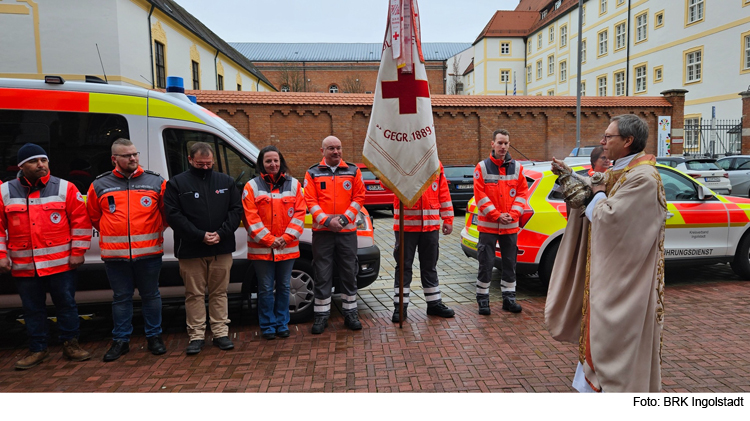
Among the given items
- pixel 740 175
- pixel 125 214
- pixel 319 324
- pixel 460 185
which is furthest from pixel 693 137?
pixel 125 214

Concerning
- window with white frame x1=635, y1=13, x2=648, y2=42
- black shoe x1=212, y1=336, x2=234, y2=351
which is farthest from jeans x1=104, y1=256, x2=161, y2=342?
window with white frame x1=635, y1=13, x2=648, y2=42

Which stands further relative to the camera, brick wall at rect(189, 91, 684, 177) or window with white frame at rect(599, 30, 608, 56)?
window with white frame at rect(599, 30, 608, 56)

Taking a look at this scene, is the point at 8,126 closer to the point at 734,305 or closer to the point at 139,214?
the point at 139,214

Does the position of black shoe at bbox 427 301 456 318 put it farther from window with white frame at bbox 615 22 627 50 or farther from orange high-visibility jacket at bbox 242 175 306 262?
window with white frame at bbox 615 22 627 50

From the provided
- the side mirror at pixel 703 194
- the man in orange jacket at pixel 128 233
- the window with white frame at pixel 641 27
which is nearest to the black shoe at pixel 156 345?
the man in orange jacket at pixel 128 233

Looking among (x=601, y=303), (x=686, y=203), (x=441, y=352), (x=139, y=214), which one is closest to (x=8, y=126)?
(x=139, y=214)

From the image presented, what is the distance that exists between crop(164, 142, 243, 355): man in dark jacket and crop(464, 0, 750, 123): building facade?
99.5 ft

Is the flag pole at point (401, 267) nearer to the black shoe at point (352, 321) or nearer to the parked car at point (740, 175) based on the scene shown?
the black shoe at point (352, 321)

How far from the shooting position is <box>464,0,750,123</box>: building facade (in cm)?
2805

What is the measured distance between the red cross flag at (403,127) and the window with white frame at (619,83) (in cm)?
3995

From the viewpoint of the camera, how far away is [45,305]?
4508 millimetres

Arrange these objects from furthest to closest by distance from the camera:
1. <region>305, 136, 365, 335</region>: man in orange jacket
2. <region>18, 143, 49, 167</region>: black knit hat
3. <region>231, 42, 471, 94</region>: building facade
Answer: <region>231, 42, 471, 94</region>: building facade < <region>305, 136, 365, 335</region>: man in orange jacket < <region>18, 143, 49, 167</region>: black knit hat

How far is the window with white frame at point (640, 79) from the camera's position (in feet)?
119

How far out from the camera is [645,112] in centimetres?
2100
